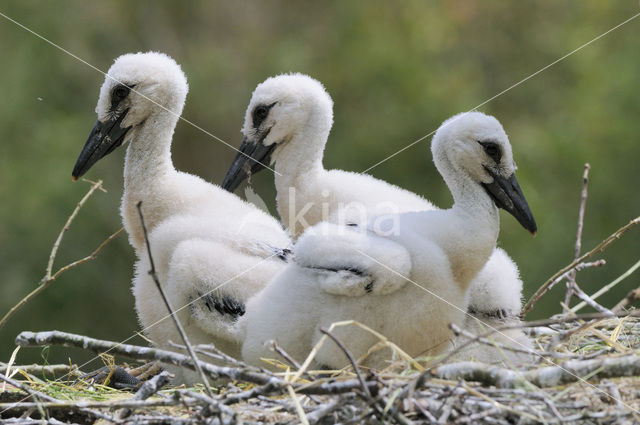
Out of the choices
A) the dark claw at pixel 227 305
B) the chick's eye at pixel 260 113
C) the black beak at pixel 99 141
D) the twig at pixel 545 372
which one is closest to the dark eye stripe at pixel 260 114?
the chick's eye at pixel 260 113

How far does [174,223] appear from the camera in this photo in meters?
4.54

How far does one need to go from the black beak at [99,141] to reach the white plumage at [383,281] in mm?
1313

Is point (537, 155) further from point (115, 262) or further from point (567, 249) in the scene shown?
point (115, 262)

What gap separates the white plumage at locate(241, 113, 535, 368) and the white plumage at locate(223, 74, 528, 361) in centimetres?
53

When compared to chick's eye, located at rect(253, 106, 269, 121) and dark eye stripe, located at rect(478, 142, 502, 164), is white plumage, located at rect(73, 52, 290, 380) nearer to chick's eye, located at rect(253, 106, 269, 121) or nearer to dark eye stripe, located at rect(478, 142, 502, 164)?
chick's eye, located at rect(253, 106, 269, 121)

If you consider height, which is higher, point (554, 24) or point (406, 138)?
point (554, 24)

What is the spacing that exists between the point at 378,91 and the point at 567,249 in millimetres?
3333

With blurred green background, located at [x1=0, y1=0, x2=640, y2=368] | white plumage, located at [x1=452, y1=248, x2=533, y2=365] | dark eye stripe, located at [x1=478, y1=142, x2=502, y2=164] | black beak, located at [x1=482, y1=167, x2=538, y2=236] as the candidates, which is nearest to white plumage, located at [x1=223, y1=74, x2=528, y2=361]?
white plumage, located at [x1=452, y1=248, x2=533, y2=365]

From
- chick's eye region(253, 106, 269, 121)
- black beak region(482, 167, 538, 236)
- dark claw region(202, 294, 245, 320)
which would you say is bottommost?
dark claw region(202, 294, 245, 320)

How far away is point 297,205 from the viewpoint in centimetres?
498

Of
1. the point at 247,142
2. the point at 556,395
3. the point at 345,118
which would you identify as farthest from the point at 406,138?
the point at 556,395

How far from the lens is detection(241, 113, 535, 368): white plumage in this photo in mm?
3783

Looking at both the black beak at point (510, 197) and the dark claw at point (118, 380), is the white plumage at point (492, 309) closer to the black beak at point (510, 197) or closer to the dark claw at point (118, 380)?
the black beak at point (510, 197)

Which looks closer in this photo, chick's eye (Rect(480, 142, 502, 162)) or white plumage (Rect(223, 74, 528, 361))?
chick's eye (Rect(480, 142, 502, 162))
